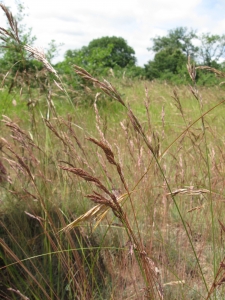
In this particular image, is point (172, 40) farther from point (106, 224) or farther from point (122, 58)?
point (106, 224)

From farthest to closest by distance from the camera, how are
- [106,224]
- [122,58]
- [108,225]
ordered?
[122,58]
[106,224]
[108,225]

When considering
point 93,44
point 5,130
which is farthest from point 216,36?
point 5,130

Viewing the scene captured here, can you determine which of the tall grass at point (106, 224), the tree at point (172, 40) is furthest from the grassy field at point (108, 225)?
the tree at point (172, 40)

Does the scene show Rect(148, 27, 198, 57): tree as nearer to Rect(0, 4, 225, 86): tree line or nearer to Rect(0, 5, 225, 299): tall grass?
Rect(0, 4, 225, 86): tree line

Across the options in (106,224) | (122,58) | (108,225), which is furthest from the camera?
(122,58)

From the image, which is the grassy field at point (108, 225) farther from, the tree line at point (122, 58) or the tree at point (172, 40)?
the tree at point (172, 40)

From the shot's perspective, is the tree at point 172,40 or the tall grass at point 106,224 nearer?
the tall grass at point 106,224

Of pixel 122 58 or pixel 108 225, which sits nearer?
pixel 108 225

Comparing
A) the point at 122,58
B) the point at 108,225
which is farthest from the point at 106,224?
the point at 122,58

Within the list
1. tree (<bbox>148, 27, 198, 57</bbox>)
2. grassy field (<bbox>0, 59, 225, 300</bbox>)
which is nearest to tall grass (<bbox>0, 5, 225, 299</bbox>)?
grassy field (<bbox>0, 59, 225, 300</bbox>)

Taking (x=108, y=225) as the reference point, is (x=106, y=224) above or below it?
below

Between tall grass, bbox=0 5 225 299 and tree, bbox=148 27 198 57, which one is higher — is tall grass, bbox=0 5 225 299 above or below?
below

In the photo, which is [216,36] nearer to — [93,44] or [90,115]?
[93,44]

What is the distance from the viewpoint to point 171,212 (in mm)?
2320
